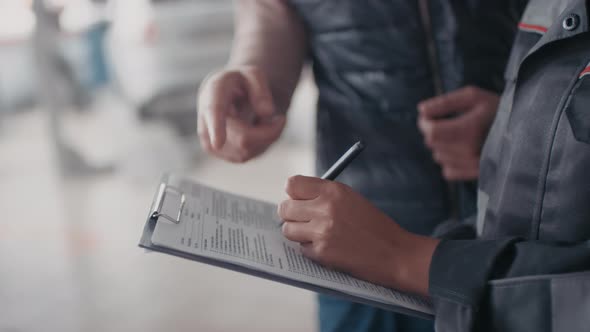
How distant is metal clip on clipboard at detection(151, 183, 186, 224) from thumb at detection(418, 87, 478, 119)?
411mm

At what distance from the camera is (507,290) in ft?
1.70

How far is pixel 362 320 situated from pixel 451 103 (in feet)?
1.15

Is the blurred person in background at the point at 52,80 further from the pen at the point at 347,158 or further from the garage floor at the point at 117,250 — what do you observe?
the pen at the point at 347,158

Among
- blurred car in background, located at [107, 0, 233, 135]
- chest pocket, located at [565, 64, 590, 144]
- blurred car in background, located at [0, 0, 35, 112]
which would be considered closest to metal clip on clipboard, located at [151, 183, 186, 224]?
chest pocket, located at [565, 64, 590, 144]

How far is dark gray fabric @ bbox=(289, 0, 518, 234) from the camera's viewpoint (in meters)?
0.92

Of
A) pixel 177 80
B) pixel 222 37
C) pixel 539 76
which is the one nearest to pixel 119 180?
pixel 177 80

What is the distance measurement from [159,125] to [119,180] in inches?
17.5

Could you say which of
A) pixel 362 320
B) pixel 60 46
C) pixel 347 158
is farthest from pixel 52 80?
pixel 347 158

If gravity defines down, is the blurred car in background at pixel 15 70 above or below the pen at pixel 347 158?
above

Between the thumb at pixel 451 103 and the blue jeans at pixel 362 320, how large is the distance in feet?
1.00

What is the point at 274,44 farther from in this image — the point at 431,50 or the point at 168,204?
the point at 168,204

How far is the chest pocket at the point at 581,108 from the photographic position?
0.51 metres

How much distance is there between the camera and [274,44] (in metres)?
0.99

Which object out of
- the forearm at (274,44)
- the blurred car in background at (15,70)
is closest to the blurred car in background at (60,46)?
the blurred car in background at (15,70)
